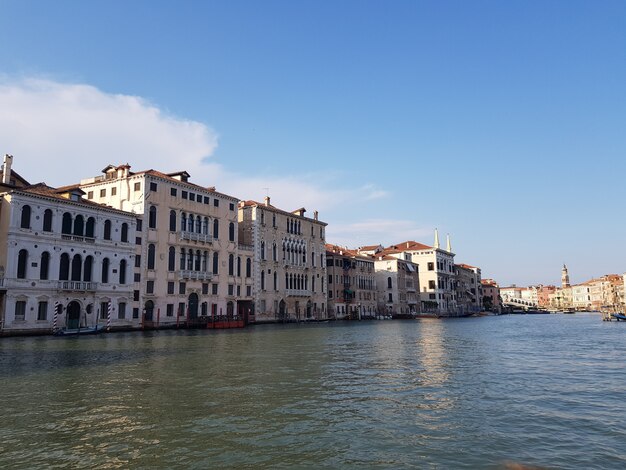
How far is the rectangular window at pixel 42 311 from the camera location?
33.4m

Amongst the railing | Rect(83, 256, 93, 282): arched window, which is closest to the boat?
Rect(83, 256, 93, 282): arched window

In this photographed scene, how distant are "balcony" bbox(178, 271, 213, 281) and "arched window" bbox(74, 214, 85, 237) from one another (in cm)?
1044

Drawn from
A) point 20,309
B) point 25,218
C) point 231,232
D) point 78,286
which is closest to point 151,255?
point 78,286

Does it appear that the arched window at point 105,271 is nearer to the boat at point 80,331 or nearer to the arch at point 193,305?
the boat at point 80,331

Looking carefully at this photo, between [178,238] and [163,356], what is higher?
[178,238]

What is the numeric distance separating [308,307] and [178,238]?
924 inches

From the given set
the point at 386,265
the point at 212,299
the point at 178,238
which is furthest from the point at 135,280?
the point at 386,265

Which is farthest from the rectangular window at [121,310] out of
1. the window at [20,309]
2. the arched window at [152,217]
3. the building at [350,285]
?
the building at [350,285]

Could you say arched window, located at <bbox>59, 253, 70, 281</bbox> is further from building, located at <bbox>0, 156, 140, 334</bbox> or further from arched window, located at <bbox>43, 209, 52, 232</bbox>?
arched window, located at <bbox>43, 209, 52, 232</bbox>

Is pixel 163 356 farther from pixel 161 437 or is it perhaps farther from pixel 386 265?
pixel 386 265

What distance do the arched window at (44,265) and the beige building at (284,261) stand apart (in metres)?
22.7

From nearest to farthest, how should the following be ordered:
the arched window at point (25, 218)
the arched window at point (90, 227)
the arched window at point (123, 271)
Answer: the arched window at point (25, 218) → the arched window at point (90, 227) → the arched window at point (123, 271)

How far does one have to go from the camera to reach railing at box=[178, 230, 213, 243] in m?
45.7

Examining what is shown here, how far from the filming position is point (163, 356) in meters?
20.6
